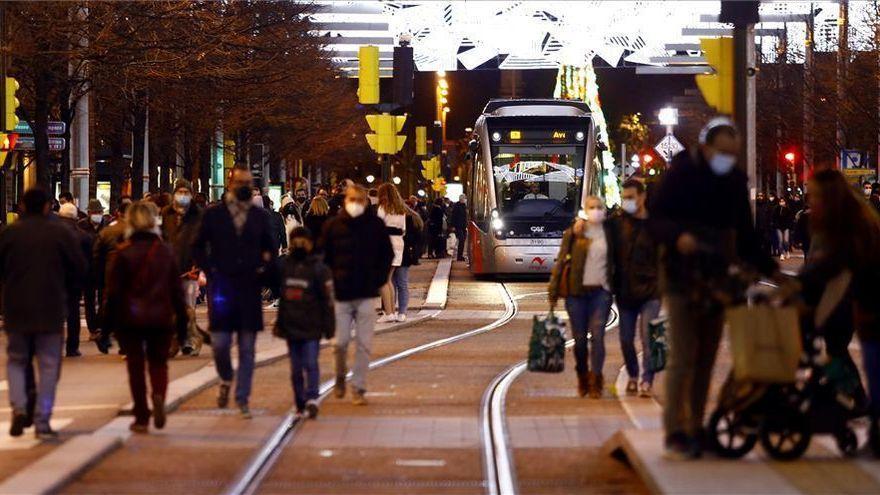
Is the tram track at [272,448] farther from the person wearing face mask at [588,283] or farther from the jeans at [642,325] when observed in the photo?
the jeans at [642,325]

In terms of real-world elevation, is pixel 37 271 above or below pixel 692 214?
below

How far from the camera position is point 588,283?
15.9m

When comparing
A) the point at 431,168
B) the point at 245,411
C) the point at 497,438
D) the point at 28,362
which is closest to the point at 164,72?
the point at 245,411

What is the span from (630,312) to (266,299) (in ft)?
56.2

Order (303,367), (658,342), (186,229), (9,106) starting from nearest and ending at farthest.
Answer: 1. (303,367)
2. (658,342)
3. (186,229)
4. (9,106)

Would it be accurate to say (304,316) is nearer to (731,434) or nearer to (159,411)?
(159,411)

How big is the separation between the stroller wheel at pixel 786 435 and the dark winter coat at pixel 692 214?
0.80 meters

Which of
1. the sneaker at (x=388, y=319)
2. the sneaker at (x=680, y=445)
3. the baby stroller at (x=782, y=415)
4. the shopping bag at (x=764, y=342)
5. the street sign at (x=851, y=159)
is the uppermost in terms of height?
the street sign at (x=851, y=159)

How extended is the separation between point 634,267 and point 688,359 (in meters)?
5.03

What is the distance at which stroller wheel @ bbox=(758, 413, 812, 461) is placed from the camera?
1094 cm

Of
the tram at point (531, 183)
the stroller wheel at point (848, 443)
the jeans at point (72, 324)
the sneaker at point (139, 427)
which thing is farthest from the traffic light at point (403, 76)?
the stroller wheel at point (848, 443)

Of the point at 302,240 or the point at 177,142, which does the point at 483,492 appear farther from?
the point at 177,142

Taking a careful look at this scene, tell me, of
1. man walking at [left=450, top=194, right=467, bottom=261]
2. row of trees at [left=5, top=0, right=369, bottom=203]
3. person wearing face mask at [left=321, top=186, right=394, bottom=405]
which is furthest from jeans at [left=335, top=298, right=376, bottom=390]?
man walking at [left=450, top=194, right=467, bottom=261]

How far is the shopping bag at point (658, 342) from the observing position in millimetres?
15891
